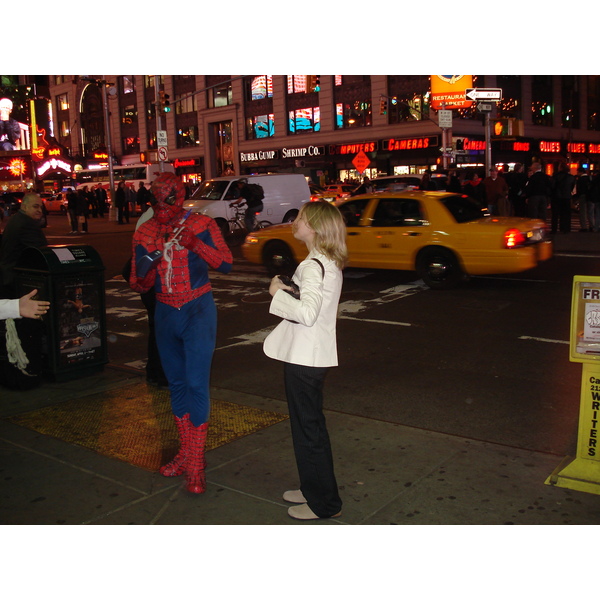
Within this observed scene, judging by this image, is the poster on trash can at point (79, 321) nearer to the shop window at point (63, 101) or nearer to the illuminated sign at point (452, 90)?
the illuminated sign at point (452, 90)

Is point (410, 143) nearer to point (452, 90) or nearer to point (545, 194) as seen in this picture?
point (452, 90)

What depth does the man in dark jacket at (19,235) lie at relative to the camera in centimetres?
704

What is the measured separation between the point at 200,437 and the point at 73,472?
40.8 inches

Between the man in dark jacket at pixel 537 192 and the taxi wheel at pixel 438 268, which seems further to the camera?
the man in dark jacket at pixel 537 192

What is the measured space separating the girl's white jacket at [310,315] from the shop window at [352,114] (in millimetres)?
41826

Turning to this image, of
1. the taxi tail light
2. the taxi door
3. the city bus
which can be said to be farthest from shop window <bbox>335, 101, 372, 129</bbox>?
the taxi tail light

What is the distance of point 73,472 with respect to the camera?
14.8 feet

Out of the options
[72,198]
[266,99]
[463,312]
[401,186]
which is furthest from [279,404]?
[266,99]

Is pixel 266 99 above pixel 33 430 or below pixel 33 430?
above

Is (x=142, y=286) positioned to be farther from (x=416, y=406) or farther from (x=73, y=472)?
(x=416, y=406)

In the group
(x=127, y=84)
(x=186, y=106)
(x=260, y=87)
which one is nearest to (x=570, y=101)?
(x=260, y=87)

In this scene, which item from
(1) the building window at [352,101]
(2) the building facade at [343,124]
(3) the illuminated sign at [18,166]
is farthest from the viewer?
(3) the illuminated sign at [18,166]

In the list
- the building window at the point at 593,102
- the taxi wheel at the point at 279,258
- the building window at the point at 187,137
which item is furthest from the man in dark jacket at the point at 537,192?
the building window at the point at 187,137

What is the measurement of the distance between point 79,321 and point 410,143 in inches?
1452
